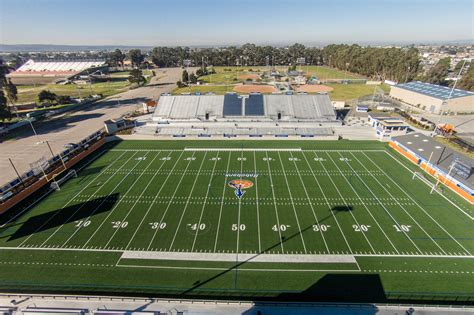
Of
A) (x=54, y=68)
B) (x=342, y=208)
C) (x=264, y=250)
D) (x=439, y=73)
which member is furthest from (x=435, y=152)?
(x=54, y=68)

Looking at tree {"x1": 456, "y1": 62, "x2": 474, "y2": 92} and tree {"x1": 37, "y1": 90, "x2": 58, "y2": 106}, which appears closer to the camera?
tree {"x1": 37, "y1": 90, "x2": 58, "y2": 106}

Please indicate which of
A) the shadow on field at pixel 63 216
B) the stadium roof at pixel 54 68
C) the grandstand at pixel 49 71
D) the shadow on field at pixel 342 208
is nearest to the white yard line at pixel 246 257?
the shadow on field at pixel 342 208

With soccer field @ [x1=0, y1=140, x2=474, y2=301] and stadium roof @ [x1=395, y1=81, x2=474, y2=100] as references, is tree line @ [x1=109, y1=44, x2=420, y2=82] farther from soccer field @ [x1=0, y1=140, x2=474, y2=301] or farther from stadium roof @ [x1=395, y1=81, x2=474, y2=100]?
soccer field @ [x1=0, y1=140, x2=474, y2=301]

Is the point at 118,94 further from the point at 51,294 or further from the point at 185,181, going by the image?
the point at 51,294

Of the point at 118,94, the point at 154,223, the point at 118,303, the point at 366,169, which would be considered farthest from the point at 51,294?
the point at 118,94

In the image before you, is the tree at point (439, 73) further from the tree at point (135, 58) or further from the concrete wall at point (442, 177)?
the tree at point (135, 58)

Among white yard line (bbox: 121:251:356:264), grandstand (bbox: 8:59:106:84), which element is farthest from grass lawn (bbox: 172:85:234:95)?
grandstand (bbox: 8:59:106:84)
